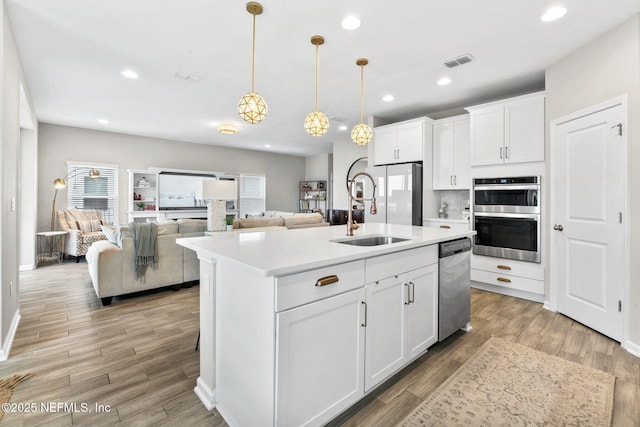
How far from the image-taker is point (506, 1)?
2.31m

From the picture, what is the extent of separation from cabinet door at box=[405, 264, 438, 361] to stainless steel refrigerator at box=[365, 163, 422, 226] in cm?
248

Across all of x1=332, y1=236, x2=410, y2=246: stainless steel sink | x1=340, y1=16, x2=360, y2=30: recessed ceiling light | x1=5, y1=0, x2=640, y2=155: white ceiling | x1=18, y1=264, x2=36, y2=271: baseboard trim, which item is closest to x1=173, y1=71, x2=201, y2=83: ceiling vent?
x1=5, y1=0, x2=640, y2=155: white ceiling

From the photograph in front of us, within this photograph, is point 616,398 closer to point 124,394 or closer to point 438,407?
point 438,407

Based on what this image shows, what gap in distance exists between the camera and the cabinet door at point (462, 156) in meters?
4.44

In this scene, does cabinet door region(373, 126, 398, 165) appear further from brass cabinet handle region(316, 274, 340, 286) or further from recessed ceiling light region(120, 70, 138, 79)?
brass cabinet handle region(316, 274, 340, 286)

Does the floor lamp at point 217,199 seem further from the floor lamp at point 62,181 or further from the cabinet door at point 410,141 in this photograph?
the floor lamp at point 62,181

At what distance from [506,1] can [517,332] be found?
9.13 feet

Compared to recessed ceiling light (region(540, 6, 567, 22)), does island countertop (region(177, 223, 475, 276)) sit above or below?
below

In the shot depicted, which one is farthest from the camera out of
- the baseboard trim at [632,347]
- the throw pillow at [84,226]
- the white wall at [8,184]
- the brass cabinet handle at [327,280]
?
the throw pillow at [84,226]

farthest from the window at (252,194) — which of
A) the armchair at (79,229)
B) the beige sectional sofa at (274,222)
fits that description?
the beige sectional sofa at (274,222)

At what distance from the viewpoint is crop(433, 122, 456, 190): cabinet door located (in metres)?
4.63

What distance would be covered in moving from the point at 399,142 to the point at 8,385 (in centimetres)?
501

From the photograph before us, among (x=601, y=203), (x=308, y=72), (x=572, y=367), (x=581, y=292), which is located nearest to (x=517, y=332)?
(x=572, y=367)

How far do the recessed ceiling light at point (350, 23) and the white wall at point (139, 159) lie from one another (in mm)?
6288
